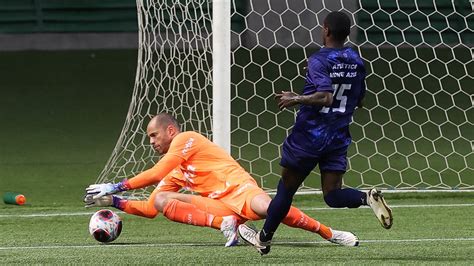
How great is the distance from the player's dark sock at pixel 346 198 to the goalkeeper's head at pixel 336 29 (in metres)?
0.76

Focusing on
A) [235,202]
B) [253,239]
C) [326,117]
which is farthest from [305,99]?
[235,202]

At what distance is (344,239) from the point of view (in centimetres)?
669

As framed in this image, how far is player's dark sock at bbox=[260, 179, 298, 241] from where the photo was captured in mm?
6156

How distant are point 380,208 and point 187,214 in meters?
1.41

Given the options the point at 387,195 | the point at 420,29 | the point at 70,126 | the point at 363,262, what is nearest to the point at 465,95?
the point at 420,29

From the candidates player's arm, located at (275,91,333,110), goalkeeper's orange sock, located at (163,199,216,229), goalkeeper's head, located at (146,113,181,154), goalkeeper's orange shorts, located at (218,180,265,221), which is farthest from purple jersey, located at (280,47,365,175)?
goalkeeper's head, located at (146,113,181,154)

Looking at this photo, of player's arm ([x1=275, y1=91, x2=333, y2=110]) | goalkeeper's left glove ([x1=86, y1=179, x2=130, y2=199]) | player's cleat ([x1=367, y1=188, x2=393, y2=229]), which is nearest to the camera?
player's arm ([x1=275, y1=91, x2=333, y2=110])

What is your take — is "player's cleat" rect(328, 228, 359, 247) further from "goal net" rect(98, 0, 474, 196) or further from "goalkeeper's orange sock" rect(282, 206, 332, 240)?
"goal net" rect(98, 0, 474, 196)

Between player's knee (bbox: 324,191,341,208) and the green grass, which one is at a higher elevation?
player's knee (bbox: 324,191,341,208)

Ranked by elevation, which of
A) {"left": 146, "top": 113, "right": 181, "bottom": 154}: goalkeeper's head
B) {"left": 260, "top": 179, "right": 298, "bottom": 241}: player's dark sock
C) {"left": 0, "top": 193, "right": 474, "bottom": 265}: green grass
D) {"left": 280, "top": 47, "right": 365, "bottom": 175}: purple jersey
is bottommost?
{"left": 0, "top": 193, "right": 474, "bottom": 265}: green grass

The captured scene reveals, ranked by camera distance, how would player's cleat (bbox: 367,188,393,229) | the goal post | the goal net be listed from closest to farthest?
player's cleat (bbox: 367,188,393,229) < the goal post < the goal net

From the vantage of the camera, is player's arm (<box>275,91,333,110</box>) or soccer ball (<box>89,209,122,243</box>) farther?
soccer ball (<box>89,209,122,243</box>)

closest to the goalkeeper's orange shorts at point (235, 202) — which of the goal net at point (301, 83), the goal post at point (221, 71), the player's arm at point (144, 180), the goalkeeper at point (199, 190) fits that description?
the goalkeeper at point (199, 190)

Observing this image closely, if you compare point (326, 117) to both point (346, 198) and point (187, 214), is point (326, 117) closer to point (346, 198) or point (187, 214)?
point (346, 198)
